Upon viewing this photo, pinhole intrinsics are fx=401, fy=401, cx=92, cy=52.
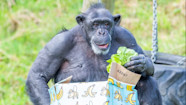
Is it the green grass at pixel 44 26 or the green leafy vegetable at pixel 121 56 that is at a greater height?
Result: the green grass at pixel 44 26

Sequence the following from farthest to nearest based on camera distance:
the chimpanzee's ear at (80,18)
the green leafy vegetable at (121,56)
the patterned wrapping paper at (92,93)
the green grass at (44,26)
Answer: the green grass at (44,26) → the chimpanzee's ear at (80,18) → the green leafy vegetable at (121,56) → the patterned wrapping paper at (92,93)

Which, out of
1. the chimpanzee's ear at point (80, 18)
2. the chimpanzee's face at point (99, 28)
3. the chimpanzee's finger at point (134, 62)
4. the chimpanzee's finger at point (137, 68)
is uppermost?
the chimpanzee's ear at point (80, 18)

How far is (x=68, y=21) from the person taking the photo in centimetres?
1091

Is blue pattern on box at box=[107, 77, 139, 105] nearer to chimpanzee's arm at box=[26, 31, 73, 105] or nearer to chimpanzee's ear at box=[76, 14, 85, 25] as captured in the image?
chimpanzee's arm at box=[26, 31, 73, 105]

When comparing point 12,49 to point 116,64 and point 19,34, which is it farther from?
point 116,64

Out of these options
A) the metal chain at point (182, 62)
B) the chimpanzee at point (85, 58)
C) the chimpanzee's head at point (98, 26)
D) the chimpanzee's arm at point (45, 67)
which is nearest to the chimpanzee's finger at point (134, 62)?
the chimpanzee at point (85, 58)

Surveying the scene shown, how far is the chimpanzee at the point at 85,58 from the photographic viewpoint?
5258 millimetres

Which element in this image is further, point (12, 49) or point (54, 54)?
point (12, 49)

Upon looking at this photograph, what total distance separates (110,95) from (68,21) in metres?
6.72

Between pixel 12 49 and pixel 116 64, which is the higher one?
pixel 12 49

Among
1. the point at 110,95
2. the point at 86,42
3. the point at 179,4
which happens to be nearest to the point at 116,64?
the point at 110,95

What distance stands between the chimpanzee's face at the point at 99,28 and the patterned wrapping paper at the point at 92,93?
767 millimetres

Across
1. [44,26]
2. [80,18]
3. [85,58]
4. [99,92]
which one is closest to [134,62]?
[85,58]

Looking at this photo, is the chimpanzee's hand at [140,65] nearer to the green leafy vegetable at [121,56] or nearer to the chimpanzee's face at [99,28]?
the green leafy vegetable at [121,56]
